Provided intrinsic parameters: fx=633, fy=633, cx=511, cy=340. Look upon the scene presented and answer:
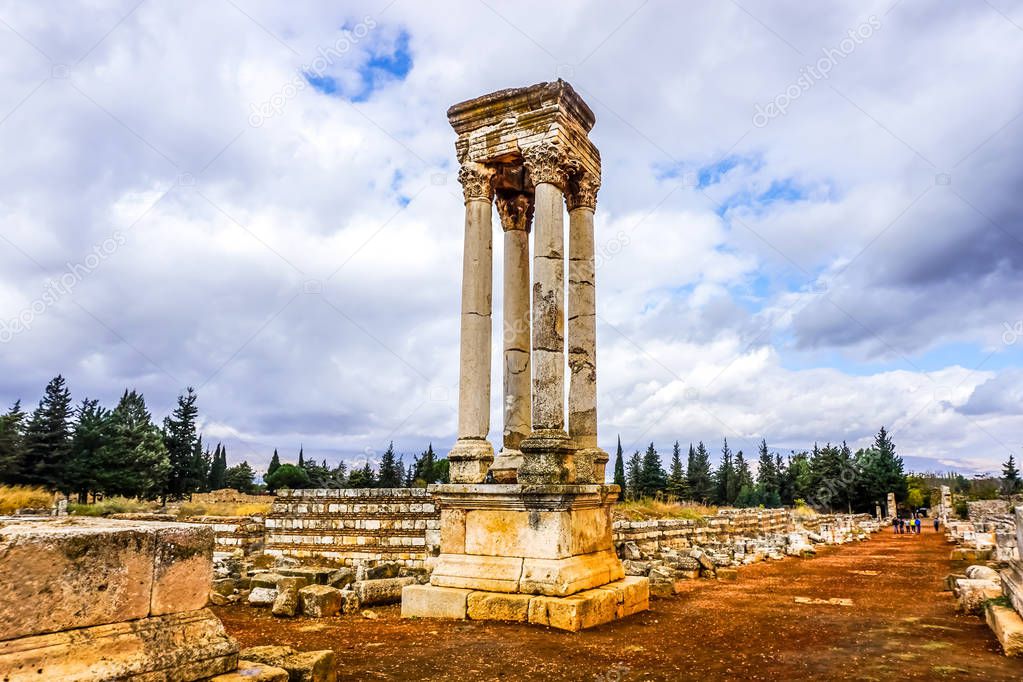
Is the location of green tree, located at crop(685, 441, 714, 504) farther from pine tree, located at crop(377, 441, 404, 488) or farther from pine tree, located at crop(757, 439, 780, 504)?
pine tree, located at crop(377, 441, 404, 488)

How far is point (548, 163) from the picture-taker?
33.1ft

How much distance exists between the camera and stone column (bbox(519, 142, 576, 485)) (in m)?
8.98

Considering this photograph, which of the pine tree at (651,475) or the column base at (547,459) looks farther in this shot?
the pine tree at (651,475)

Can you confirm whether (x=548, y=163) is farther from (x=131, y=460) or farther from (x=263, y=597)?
(x=131, y=460)

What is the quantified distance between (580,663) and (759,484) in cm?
7855

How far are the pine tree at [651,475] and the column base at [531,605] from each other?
50998 mm

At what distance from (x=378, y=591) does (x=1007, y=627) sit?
799 centimetres

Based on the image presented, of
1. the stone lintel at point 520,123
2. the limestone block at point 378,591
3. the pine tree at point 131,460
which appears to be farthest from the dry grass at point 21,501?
the stone lintel at point 520,123

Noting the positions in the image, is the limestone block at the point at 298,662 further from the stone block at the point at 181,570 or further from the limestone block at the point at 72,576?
the limestone block at the point at 72,576

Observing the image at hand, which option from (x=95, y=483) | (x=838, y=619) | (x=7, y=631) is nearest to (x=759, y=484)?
(x=95, y=483)

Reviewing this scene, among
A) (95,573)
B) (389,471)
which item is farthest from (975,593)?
(389,471)

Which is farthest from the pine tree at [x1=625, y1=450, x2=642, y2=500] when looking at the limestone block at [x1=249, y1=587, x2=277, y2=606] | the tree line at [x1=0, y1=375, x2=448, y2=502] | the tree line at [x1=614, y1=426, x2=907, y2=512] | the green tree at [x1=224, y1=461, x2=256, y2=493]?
the limestone block at [x1=249, y1=587, x2=277, y2=606]

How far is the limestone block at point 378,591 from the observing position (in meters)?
9.65

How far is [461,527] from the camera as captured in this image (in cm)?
918
